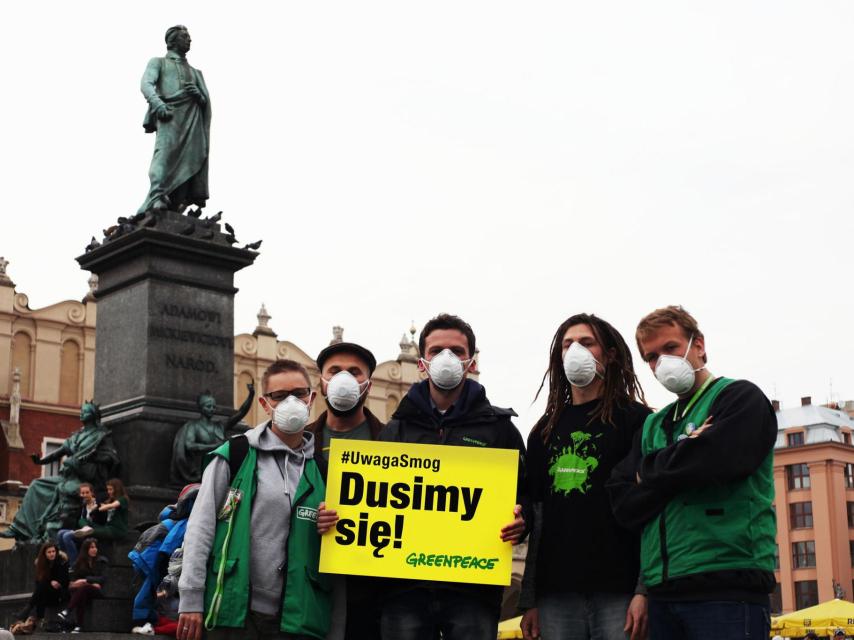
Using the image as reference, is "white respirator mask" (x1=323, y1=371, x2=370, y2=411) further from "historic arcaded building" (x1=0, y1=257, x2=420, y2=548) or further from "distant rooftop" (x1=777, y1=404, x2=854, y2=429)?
"distant rooftop" (x1=777, y1=404, x2=854, y2=429)

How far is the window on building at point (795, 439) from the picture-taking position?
240 feet

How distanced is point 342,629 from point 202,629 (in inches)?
24.8

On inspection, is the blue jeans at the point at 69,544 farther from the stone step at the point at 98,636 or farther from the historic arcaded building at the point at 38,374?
the historic arcaded building at the point at 38,374

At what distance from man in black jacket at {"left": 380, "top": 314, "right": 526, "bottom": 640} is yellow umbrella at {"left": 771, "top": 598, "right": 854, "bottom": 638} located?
71.3ft

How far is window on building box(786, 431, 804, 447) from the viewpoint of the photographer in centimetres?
7319

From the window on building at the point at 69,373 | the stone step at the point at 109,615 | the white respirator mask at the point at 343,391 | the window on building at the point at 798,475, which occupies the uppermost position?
the window on building at the point at 69,373

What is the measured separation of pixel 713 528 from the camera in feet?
16.0

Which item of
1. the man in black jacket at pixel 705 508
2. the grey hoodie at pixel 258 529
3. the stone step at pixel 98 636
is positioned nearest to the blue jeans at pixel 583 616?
the man in black jacket at pixel 705 508

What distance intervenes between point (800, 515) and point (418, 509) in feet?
223

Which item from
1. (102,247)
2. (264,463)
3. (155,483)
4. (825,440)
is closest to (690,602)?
(264,463)

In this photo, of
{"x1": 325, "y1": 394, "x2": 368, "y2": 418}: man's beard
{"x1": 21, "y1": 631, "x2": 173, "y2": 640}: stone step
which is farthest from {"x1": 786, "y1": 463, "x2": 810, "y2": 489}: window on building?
{"x1": 325, "y1": 394, "x2": 368, "y2": 418}: man's beard

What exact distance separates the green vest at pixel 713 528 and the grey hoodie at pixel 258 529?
1.59 m

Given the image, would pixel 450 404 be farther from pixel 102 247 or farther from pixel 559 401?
pixel 102 247

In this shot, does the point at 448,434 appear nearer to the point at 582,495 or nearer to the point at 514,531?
the point at 514,531
